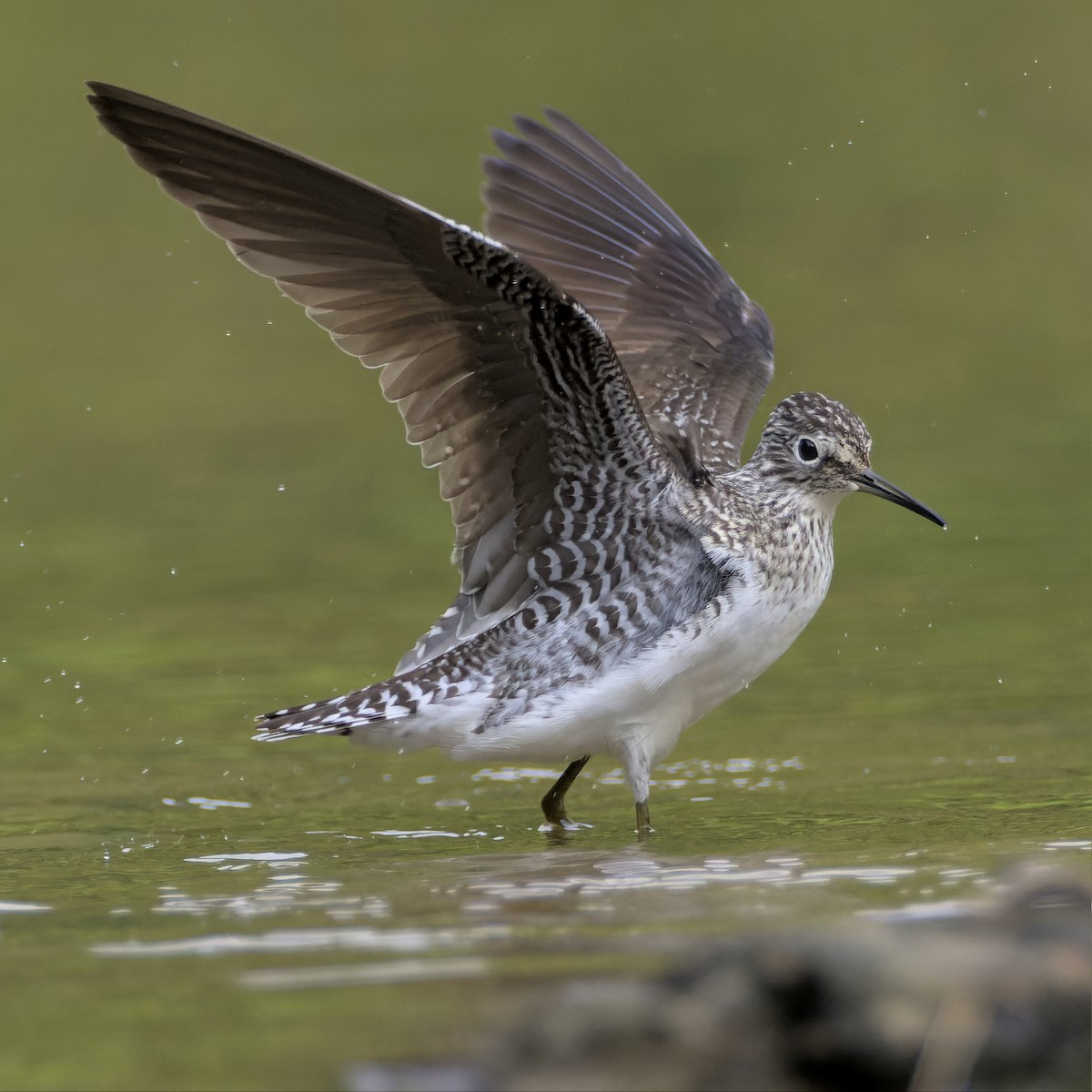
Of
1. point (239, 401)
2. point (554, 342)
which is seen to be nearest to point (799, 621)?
point (554, 342)

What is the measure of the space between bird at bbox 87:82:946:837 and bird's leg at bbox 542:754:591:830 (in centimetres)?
1

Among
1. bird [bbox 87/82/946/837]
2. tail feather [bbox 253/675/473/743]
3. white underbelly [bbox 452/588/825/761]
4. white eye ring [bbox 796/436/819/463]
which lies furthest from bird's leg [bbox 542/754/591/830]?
white eye ring [bbox 796/436/819/463]

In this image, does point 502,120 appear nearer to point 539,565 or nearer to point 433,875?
point 539,565

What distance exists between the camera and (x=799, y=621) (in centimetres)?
770

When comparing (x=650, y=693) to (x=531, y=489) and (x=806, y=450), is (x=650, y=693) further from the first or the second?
(x=806, y=450)

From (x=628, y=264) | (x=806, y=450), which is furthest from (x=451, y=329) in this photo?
(x=628, y=264)

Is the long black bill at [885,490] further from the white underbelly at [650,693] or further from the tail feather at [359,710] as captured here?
the tail feather at [359,710]

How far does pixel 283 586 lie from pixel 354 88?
434 inches

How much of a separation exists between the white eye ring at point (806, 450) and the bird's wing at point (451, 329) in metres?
0.74

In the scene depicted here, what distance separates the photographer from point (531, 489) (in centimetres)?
746

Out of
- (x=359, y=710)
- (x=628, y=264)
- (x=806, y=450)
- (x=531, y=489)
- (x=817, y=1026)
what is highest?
(x=628, y=264)

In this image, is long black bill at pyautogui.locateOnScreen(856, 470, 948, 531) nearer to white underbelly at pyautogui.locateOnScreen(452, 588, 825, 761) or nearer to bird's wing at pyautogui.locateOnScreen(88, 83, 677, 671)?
white underbelly at pyautogui.locateOnScreen(452, 588, 825, 761)

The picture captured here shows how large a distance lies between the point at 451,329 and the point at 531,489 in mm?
701

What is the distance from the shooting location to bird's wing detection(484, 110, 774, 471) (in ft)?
29.0
